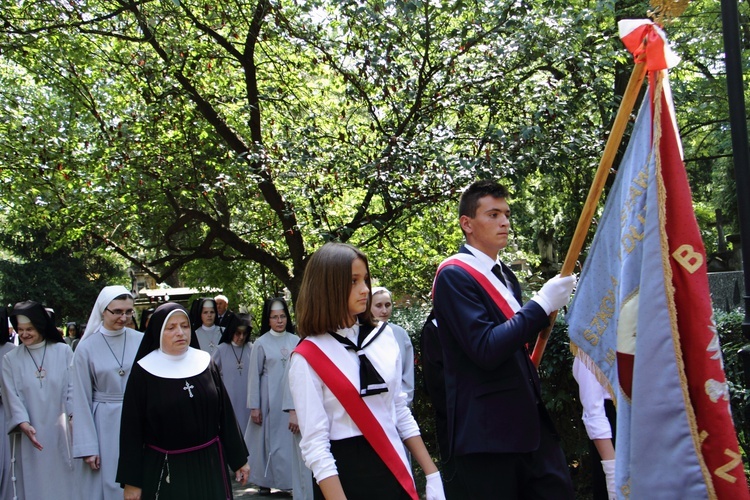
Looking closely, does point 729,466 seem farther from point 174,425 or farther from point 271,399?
point 271,399

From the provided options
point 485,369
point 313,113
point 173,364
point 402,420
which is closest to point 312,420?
point 402,420

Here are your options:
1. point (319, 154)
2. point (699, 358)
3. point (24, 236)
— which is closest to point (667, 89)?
point (699, 358)

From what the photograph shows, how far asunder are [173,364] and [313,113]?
7338 millimetres

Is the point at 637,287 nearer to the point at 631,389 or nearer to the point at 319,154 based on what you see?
the point at 631,389

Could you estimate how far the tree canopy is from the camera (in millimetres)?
9469

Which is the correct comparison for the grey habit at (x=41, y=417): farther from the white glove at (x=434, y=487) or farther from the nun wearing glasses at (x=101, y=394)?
the white glove at (x=434, y=487)

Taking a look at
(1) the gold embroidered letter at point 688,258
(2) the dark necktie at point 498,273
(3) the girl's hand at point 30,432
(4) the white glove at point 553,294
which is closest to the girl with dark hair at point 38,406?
(3) the girl's hand at point 30,432

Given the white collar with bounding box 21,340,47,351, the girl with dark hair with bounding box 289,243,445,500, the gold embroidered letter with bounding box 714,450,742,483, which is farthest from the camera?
the white collar with bounding box 21,340,47,351

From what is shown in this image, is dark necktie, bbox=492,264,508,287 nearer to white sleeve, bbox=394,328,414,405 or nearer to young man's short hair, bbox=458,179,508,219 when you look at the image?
Result: young man's short hair, bbox=458,179,508,219

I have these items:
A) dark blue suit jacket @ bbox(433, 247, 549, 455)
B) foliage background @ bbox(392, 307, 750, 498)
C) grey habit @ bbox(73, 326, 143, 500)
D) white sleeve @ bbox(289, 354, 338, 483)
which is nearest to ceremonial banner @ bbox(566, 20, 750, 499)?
dark blue suit jacket @ bbox(433, 247, 549, 455)

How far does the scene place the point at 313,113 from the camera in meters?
12.3

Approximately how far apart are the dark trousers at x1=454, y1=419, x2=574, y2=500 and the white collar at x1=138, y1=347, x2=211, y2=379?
2.41m

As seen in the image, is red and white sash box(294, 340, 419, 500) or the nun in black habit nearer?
red and white sash box(294, 340, 419, 500)

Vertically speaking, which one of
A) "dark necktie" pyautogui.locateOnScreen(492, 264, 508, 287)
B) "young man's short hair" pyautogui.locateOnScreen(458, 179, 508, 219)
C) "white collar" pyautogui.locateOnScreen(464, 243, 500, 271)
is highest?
"young man's short hair" pyautogui.locateOnScreen(458, 179, 508, 219)
